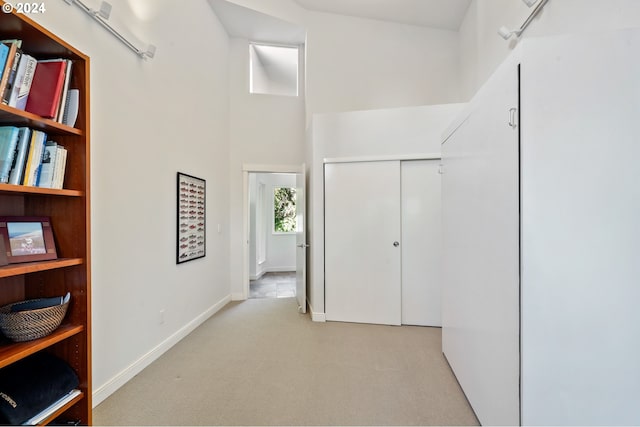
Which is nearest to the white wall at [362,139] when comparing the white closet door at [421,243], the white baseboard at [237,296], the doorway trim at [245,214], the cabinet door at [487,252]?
the white closet door at [421,243]

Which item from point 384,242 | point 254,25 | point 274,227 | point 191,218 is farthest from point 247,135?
point 274,227

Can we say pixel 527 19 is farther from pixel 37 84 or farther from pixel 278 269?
pixel 278 269

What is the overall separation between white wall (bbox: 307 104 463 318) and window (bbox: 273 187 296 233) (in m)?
3.71

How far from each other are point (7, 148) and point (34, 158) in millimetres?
100

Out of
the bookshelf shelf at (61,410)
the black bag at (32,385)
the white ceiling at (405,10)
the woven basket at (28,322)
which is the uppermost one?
the white ceiling at (405,10)

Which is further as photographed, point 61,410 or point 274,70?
point 274,70

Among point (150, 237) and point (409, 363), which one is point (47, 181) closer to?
point (150, 237)

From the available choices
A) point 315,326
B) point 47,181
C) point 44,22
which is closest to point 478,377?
point 315,326

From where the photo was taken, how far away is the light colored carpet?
1.84 meters

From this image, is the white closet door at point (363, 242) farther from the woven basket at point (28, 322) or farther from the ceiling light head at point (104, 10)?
the woven basket at point (28, 322)

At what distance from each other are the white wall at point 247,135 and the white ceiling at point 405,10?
1273mm

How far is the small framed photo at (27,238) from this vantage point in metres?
1.32

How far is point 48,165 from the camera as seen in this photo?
1.41 m

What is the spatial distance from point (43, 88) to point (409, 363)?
2.97 metres
